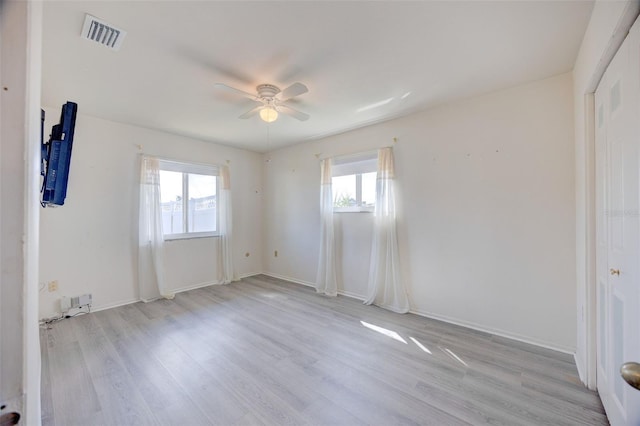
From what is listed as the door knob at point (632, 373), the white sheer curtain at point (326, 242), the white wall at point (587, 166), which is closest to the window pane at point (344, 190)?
the white sheer curtain at point (326, 242)

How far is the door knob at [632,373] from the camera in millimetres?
632

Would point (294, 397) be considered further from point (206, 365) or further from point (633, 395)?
point (633, 395)

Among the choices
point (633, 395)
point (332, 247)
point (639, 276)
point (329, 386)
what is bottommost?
point (329, 386)

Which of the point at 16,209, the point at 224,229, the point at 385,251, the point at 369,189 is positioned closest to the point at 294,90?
the point at 369,189

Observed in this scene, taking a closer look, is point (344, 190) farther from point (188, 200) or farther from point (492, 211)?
point (188, 200)

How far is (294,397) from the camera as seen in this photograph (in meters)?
1.82

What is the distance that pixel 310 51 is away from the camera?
2.05 m

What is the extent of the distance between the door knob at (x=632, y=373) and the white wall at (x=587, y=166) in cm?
159

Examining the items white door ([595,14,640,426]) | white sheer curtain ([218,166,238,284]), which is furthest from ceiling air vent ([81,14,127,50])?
white door ([595,14,640,426])

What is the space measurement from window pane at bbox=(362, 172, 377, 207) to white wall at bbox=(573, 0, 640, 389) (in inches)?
83.2

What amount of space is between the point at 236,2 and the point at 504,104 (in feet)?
8.69

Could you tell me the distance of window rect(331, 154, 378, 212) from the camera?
3801 mm

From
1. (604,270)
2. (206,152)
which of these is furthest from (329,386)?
(206,152)

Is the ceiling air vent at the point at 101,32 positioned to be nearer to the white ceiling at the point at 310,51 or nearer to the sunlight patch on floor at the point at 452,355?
the white ceiling at the point at 310,51
